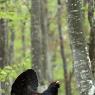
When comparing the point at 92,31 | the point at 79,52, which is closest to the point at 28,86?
the point at 79,52

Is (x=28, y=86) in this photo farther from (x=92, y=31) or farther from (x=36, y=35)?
(x=36, y=35)

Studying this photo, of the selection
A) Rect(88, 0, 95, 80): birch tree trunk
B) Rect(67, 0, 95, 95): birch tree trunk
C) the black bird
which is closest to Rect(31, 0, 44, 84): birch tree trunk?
Rect(88, 0, 95, 80): birch tree trunk

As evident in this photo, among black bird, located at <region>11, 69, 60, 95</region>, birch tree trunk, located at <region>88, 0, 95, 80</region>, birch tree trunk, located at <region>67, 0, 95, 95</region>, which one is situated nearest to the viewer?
birch tree trunk, located at <region>67, 0, 95, 95</region>

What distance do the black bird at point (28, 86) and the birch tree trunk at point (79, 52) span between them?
1.02m

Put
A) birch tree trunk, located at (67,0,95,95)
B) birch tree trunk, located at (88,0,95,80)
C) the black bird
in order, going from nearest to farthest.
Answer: birch tree trunk, located at (67,0,95,95) → the black bird → birch tree trunk, located at (88,0,95,80)

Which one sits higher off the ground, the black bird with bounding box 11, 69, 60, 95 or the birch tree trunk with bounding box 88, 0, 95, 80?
the birch tree trunk with bounding box 88, 0, 95, 80

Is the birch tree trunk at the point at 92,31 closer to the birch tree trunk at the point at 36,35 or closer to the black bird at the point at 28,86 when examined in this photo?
the black bird at the point at 28,86

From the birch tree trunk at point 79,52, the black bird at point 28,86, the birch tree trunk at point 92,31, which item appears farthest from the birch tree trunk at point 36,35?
the birch tree trunk at point 79,52

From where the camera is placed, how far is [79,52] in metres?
8.91

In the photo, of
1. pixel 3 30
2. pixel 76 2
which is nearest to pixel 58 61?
pixel 3 30

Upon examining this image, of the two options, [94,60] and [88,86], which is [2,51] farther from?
[88,86]

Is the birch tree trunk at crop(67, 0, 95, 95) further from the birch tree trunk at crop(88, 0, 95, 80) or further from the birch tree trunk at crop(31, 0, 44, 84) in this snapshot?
the birch tree trunk at crop(31, 0, 44, 84)

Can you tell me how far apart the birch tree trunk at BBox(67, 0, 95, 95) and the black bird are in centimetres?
102

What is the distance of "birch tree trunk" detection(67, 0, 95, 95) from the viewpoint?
28.9 feet
